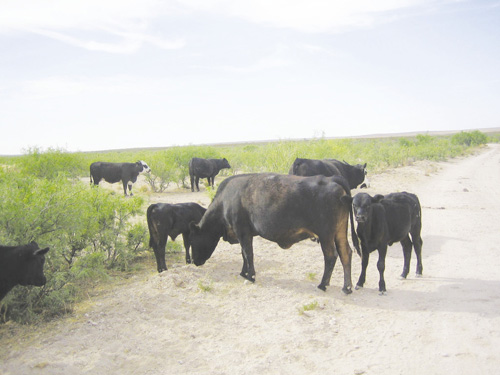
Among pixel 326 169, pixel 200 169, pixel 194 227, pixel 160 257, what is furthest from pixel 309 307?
pixel 200 169

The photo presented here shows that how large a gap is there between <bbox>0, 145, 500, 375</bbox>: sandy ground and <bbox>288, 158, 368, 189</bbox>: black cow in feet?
13.3

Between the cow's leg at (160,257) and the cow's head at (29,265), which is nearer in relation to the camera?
the cow's head at (29,265)

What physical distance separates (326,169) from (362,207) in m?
5.81

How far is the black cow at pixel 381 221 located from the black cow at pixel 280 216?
277mm

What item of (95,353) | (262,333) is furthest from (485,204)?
(95,353)

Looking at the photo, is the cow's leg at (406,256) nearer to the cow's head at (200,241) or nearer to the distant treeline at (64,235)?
the cow's head at (200,241)

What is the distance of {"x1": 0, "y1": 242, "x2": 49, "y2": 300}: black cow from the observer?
185 inches

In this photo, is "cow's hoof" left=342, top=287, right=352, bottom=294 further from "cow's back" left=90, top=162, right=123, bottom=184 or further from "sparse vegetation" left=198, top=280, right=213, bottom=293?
"cow's back" left=90, top=162, right=123, bottom=184

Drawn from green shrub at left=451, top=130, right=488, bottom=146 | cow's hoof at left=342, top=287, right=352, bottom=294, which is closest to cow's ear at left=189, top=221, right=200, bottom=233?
cow's hoof at left=342, top=287, right=352, bottom=294

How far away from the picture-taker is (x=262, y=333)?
5164mm

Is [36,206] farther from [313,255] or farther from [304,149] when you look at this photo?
[304,149]

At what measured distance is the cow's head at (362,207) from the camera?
6.20 meters

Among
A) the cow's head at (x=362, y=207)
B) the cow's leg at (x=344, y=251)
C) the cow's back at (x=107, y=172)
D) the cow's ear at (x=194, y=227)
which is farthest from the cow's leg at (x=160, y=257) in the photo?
the cow's back at (x=107, y=172)

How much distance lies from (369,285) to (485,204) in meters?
9.18
